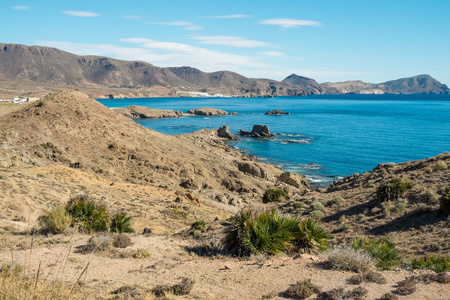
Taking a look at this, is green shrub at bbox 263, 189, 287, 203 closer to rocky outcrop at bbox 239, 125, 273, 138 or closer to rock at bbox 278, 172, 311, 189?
rock at bbox 278, 172, 311, 189

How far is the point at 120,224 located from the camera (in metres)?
13.8

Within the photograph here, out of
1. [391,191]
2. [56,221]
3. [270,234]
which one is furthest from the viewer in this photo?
[391,191]

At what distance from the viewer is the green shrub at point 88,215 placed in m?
13.0

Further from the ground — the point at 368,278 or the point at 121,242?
the point at 368,278

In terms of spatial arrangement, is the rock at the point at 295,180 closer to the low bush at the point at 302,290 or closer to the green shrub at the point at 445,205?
the green shrub at the point at 445,205

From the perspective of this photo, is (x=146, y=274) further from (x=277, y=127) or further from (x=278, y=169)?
(x=277, y=127)

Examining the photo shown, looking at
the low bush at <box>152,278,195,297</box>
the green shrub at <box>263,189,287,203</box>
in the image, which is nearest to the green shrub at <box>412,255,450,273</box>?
the low bush at <box>152,278,195,297</box>

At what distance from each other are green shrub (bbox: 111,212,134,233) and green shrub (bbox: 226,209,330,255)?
5.09 m

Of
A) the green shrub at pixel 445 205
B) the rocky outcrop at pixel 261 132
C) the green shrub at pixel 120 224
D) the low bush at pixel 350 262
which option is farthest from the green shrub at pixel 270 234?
the rocky outcrop at pixel 261 132

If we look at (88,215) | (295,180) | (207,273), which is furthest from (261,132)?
(207,273)

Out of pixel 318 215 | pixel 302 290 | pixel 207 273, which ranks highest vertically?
pixel 302 290

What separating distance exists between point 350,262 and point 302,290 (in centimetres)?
202

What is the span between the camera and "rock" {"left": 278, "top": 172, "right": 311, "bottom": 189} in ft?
132

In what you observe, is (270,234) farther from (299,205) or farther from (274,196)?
(274,196)
